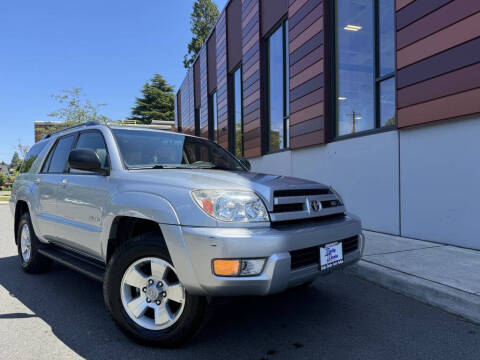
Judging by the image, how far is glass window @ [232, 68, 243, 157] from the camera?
1272 cm

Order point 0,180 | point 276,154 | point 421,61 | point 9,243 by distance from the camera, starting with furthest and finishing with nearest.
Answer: point 0,180
point 276,154
point 9,243
point 421,61

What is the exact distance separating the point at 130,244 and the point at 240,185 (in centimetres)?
90

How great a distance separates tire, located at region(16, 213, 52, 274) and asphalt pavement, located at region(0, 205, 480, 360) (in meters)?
0.53

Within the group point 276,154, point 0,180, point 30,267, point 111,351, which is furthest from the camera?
point 0,180

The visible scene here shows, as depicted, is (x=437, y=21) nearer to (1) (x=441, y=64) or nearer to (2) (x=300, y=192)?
(1) (x=441, y=64)

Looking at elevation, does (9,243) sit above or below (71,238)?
below

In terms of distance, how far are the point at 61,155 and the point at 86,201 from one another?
129cm

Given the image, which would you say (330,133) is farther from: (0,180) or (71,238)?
(0,180)

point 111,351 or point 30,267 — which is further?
point 30,267

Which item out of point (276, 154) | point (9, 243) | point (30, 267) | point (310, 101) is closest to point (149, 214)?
point (30, 267)

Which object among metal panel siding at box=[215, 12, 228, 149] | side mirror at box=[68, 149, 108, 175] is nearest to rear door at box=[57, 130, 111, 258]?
side mirror at box=[68, 149, 108, 175]

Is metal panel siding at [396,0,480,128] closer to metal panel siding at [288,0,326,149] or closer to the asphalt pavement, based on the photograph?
metal panel siding at [288,0,326,149]

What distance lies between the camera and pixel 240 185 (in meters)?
2.43

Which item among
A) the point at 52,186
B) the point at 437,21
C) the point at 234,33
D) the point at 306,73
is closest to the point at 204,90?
the point at 234,33
